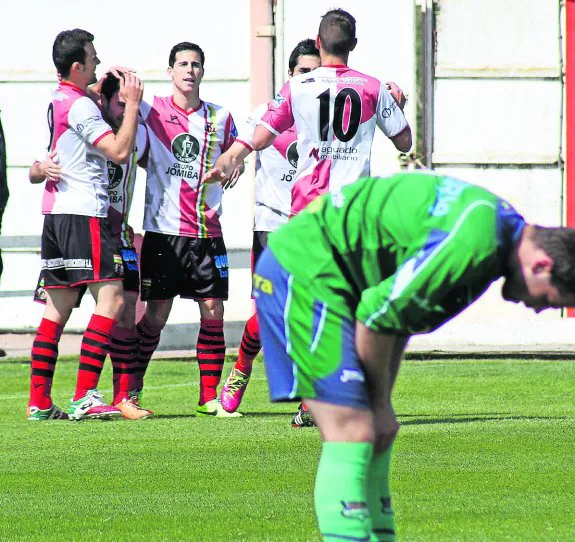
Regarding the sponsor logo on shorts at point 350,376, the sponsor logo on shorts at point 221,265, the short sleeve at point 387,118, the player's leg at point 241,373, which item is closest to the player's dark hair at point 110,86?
the sponsor logo on shorts at point 221,265

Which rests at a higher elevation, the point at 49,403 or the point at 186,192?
the point at 186,192

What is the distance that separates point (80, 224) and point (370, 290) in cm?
503

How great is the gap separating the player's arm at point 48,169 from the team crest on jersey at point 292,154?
1603 mm

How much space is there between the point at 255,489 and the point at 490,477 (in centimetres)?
109

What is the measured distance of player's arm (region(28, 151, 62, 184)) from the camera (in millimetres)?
9023

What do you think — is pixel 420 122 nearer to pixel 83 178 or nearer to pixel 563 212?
pixel 563 212

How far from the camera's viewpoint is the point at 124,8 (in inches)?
642

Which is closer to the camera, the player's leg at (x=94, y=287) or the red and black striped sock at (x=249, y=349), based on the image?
the player's leg at (x=94, y=287)

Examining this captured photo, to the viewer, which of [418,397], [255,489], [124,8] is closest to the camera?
[255,489]

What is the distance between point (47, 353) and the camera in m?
9.16

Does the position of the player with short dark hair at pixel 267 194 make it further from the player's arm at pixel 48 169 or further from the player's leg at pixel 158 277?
the player's arm at pixel 48 169

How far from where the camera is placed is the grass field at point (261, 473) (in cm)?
566

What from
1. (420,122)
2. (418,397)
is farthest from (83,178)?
(420,122)

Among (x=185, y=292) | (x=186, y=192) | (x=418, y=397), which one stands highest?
(x=186, y=192)
